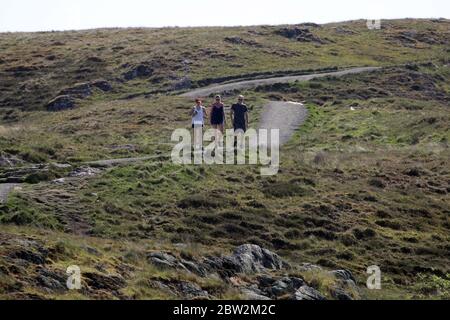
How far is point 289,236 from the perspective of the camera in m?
24.7

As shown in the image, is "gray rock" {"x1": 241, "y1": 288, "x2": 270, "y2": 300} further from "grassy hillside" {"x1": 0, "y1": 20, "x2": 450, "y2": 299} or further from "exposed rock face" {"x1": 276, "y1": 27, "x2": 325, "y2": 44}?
"exposed rock face" {"x1": 276, "y1": 27, "x2": 325, "y2": 44}

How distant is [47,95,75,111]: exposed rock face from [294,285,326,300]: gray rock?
45.5 m

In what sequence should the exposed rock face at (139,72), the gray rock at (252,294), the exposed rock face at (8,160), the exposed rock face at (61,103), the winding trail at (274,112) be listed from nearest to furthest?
the gray rock at (252,294)
the exposed rock face at (8,160)
the winding trail at (274,112)
the exposed rock face at (61,103)
the exposed rock face at (139,72)

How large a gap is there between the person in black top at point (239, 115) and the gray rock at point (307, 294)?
15378mm

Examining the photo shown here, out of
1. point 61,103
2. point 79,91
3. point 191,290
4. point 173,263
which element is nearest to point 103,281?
point 191,290

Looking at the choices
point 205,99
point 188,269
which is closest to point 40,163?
point 188,269

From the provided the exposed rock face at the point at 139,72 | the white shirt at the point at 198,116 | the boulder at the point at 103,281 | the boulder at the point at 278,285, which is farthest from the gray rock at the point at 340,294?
the exposed rock face at the point at 139,72

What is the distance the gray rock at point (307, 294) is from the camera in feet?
58.3

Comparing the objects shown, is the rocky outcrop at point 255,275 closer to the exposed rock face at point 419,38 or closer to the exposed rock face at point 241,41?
the exposed rock face at point 241,41

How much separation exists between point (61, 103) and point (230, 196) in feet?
124

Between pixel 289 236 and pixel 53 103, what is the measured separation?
4137cm

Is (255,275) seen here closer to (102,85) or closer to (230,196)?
(230,196)

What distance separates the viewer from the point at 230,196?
27375mm
